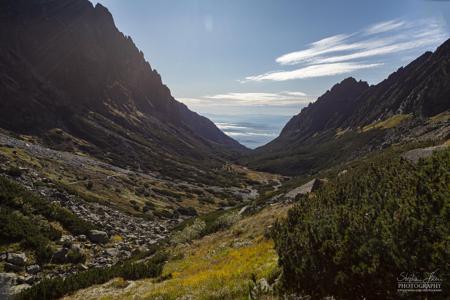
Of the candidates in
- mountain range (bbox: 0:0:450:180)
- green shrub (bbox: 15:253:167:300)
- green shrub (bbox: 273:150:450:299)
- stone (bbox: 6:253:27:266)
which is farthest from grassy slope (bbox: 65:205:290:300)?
mountain range (bbox: 0:0:450:180)

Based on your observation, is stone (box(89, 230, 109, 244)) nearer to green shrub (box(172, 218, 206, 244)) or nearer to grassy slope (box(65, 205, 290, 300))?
green shrub (box(172, 218, 206, 244))

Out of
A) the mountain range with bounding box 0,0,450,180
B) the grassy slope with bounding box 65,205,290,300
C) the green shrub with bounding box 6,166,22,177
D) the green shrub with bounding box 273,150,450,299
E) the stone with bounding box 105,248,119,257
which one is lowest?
Result: the stone with bounding box 105,248,119,257

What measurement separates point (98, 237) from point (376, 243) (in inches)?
1182

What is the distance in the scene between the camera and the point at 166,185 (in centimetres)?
8738

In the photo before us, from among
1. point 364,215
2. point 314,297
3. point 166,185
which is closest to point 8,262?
point 314,297

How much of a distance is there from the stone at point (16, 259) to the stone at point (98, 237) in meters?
8.95

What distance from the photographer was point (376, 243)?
7207mm

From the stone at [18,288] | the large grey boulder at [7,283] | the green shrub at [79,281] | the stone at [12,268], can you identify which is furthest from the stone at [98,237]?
the green shrub at [79,281]

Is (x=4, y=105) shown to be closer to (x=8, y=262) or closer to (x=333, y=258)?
(x=8, y=262)

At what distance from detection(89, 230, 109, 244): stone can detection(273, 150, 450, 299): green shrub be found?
26204 millimetres

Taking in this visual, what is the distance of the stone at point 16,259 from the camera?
2128 cm

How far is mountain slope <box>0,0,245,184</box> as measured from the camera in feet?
370

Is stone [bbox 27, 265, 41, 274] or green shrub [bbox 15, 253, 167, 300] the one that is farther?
stone [bbox 27, 265, 41, 274]

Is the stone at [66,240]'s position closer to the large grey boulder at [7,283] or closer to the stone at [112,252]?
the stone at [112,252]
